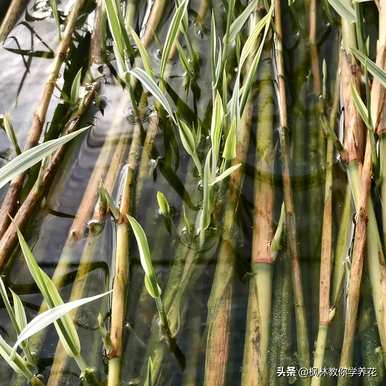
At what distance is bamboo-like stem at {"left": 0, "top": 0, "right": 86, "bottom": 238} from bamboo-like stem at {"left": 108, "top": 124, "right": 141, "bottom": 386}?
0.17 meters

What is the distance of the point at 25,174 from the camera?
94cm

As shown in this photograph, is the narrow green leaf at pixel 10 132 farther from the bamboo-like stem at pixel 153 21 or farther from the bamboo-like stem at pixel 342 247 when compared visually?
the bamboo-like stem at pixel 342 247

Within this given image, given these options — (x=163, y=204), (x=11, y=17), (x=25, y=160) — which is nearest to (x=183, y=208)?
(x=163, y=204)

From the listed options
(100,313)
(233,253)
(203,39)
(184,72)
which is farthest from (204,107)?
(100,313)

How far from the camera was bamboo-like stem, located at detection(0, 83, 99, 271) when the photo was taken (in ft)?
2.75

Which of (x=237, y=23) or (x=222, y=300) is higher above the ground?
(x=237, y=23)

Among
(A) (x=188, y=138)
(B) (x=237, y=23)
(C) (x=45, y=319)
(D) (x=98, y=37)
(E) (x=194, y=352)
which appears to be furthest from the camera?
(D) (x=98, y=37)

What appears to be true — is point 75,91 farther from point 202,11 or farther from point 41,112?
point 202,11

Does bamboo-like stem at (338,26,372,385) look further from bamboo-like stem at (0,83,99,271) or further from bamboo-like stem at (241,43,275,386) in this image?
bamboo-like stem at (0,83,99,271)

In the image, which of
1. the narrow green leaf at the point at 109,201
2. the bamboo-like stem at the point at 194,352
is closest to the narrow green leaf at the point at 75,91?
the narrow green leaf at the point at 109,201

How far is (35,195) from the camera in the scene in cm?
91

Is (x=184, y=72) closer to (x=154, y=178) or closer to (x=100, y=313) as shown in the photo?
(x=154, y=178)

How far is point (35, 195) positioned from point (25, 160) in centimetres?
15

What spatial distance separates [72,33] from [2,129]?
0.87 feet
